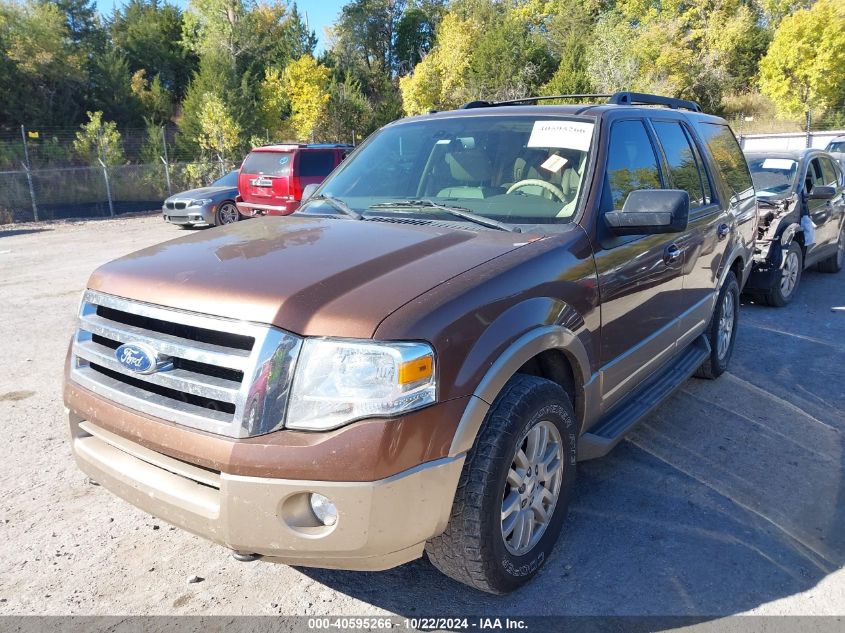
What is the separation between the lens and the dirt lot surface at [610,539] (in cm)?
264

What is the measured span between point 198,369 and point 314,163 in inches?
472

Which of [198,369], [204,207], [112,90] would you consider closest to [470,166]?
[198,369]

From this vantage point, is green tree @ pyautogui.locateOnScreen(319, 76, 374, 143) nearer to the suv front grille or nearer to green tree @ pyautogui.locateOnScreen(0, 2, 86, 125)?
green tree @ pyautogui.locateOnScreen(0, 2, 86, 125)

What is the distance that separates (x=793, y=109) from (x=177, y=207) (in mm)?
37389

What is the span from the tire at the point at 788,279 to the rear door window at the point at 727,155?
208 centimetres

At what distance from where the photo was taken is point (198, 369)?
2.24 m

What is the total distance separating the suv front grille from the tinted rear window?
441 inches

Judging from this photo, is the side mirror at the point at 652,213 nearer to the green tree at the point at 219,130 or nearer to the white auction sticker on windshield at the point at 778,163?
the white auction sticker on windshield at the point at 778,163

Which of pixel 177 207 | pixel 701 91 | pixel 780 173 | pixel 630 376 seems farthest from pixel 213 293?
pixel 701 91

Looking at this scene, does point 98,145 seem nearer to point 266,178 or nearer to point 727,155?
point 266,178

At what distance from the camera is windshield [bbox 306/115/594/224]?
3.25 meters

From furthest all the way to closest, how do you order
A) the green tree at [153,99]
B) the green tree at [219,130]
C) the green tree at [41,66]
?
1. the green tree at [153,99]
2. the green tree at [41,66]
3. the green tree at [219,130]

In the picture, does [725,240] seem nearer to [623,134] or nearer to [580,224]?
[623,134]

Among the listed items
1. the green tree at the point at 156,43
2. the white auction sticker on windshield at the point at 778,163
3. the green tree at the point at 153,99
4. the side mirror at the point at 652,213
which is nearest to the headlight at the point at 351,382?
the side mirror at the point at 652,213
